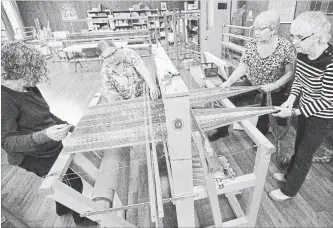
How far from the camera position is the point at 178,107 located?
2.25 ft

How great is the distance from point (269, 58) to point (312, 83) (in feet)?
1.93

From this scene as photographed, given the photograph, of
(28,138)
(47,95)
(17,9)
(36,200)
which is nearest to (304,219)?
(28,138)

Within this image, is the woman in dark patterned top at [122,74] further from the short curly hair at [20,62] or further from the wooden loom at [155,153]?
the short curly hair at [20,62]

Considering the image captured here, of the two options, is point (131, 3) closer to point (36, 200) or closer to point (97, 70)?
point (97, 70)

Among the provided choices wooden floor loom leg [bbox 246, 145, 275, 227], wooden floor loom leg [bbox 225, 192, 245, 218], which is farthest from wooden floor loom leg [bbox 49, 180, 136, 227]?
wooden floor loom leg [bbox 225, 192, 245, 218]

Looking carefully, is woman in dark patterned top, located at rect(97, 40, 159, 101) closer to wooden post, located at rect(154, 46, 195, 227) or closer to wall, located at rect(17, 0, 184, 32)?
wooden post, located at rect(154, 46, 195, 227)

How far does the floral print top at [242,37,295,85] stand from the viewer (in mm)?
1625

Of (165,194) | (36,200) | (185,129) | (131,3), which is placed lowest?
(36,200)

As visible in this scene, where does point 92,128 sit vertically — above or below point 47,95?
above

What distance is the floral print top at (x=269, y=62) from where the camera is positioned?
163 centimetres

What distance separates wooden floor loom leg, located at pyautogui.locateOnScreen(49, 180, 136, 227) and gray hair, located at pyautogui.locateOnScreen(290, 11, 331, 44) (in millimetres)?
1373

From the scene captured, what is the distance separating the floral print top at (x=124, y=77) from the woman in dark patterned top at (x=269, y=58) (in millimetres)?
869

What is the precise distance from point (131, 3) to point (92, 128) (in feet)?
35.3

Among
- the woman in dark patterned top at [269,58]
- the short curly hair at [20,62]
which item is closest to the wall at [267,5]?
the woman in dark patterned top at [269,58]
